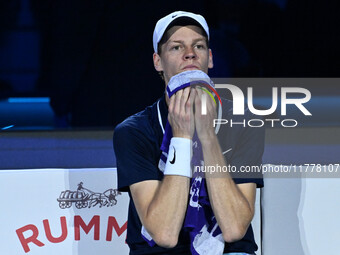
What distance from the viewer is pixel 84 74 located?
241 centimetres

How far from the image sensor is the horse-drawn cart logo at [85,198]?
1969mm

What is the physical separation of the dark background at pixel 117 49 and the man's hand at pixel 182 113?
78cm

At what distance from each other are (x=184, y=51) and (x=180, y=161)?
374 millimetres

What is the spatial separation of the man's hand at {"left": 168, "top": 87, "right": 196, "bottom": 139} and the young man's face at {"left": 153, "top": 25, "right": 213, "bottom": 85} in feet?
0.36

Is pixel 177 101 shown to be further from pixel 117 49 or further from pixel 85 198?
pixel 117 49

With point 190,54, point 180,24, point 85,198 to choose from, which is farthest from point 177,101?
point 85,198

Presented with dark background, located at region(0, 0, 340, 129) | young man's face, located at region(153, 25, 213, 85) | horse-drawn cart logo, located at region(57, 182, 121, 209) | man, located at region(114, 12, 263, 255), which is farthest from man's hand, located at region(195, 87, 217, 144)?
dark background, located at region(0, 0, 340, 129)

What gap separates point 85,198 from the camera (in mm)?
1972

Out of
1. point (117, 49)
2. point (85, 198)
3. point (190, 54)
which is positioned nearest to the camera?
point (190, 54)

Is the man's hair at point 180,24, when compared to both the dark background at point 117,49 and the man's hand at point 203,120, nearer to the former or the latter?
the man's hand at point 203,120

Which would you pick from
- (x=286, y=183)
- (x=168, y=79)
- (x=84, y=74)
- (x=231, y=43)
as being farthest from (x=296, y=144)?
(x=84, y=74)

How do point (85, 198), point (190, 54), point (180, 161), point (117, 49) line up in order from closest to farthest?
point (180, 161)
point (190, 54)
point (85, 198)
point (117, 49)

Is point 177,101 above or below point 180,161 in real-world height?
above

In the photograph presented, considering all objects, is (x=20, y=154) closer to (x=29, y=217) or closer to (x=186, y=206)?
(x=29, y=217)
